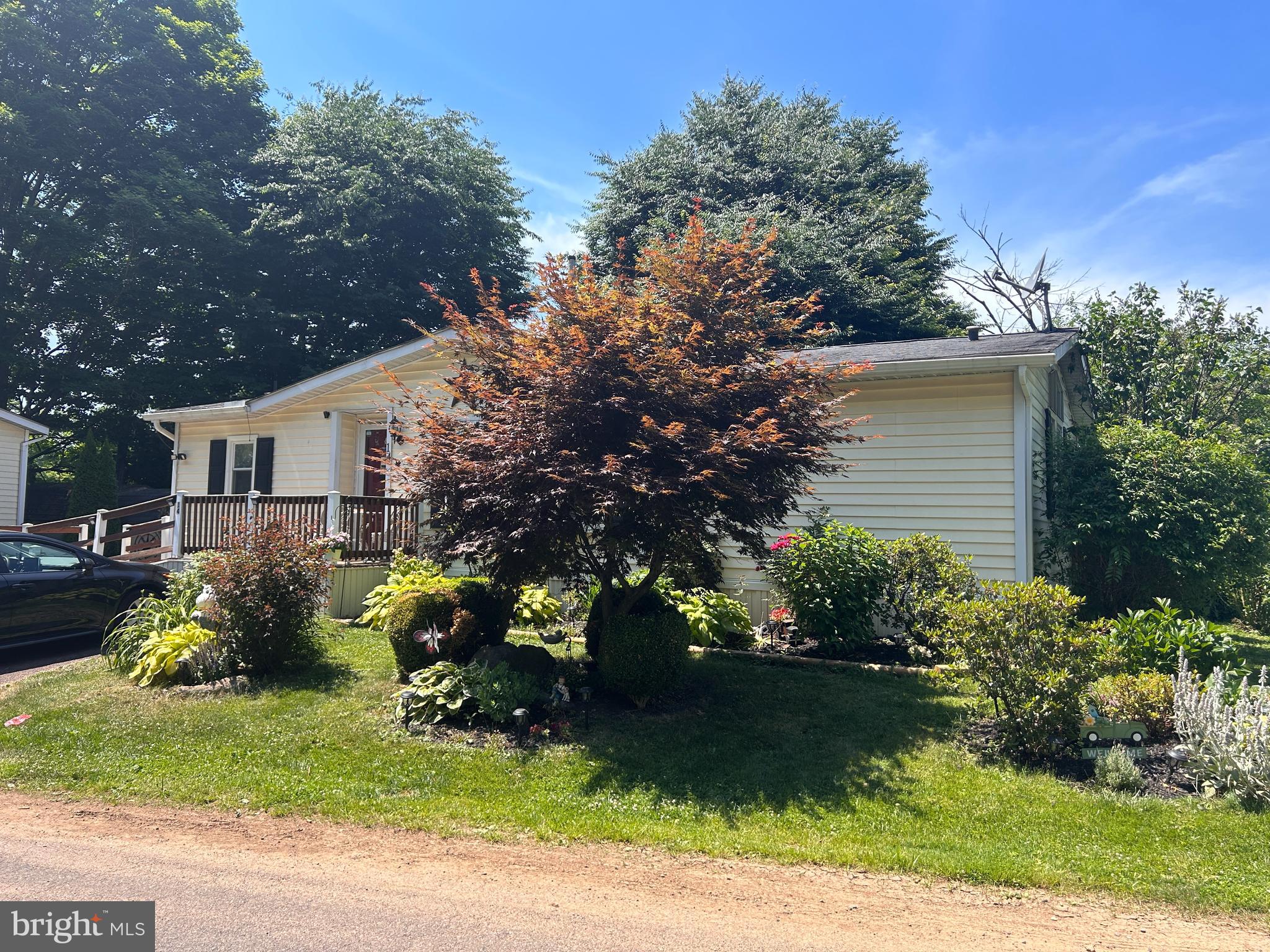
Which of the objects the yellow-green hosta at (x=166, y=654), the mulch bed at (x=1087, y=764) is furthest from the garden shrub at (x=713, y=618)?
the yellow-green hosta at (x=166, y=654)

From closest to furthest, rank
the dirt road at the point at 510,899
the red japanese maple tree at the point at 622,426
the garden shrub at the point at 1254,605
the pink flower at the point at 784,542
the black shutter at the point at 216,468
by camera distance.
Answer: the dirt road at the point at 510,899 < the red japanese maple tree at the point at 622,426 < the pink flower at the point at 784,542 < the garden shrub at the point at 1254,605 < the black shutter at the point at 216,468

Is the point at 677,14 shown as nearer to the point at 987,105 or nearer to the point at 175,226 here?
the point at 987,105

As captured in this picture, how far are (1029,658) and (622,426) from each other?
356cm

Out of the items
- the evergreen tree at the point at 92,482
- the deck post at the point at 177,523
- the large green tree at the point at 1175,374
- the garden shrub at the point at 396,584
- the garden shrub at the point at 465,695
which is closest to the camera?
the garden shrub at the point at 465,695

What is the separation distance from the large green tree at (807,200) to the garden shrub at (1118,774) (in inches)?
754

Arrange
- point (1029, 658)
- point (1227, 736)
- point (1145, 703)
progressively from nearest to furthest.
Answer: point (1227, 736) < point (1029, 658) < point (1145, 703)

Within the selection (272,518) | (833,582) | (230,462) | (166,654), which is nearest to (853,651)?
(833,582)

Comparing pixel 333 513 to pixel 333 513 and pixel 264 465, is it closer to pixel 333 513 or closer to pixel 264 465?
pixel 333 513

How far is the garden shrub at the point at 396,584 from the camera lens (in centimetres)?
966

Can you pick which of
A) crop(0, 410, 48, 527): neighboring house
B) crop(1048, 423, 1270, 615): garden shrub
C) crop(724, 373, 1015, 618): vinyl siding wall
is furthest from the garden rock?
crop(0, 410, 48, 527): neighboring house

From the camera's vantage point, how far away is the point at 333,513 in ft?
36.9

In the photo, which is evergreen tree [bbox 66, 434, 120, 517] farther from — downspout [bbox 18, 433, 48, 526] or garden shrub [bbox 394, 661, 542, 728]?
garden shrub [bbox 394, 661, 542, 728]

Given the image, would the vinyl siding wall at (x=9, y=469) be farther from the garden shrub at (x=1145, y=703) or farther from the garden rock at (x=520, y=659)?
the garden shrub at (x=1145, y=703)

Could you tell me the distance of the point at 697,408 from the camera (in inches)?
251
